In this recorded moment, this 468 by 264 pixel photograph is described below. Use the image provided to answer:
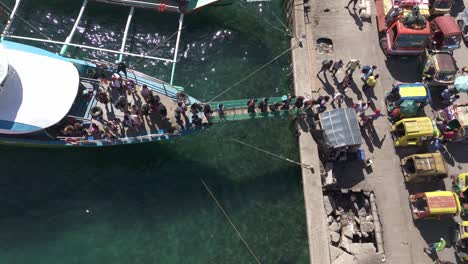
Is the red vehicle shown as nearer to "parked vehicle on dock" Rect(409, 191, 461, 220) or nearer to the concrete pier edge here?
the concrete pier edge

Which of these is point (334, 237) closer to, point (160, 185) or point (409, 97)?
point (409, 97)

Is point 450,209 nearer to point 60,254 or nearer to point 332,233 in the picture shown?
point 332,233

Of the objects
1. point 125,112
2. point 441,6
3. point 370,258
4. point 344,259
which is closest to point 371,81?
point 441,6

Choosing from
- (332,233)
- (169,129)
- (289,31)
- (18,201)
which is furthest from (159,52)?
(332,233)

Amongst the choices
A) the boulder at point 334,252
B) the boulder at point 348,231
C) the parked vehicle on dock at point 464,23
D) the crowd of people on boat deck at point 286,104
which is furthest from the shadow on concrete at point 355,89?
the boulder at point 334,252

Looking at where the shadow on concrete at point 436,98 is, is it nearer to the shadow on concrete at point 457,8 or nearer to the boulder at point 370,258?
the shadow on concrete at point 457,8
